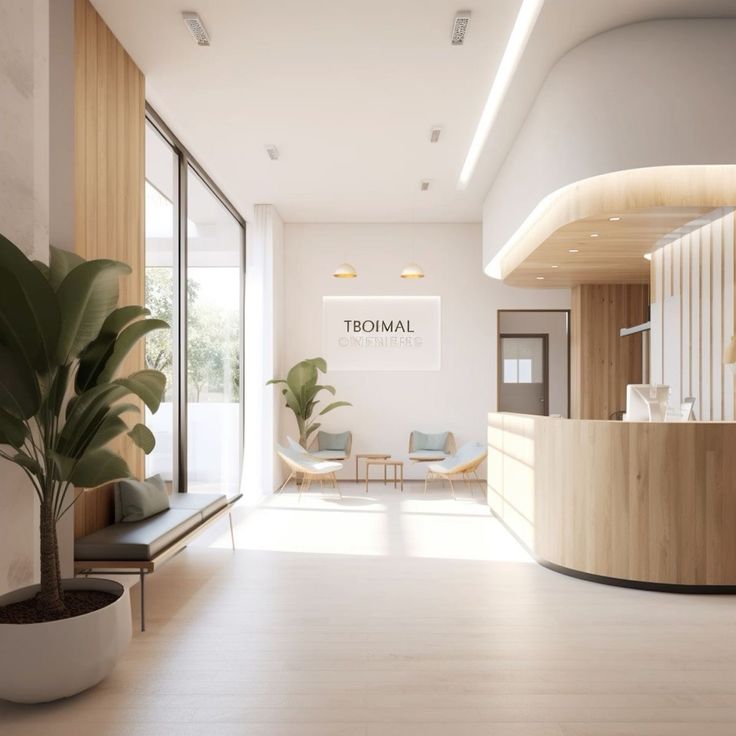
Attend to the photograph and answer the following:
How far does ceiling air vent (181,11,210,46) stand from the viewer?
460 centimetres

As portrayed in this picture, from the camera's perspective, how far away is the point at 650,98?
470 centimetres

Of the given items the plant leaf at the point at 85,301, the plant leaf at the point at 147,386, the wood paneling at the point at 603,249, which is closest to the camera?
the plant leaf at the point at 85,301

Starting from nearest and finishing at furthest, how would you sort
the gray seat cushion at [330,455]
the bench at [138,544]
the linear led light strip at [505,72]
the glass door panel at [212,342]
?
the bench at [138,544] < the linear led light strip at [505,72] < the glass door panel at [212,342] < the gray seat cushion at [330,455]

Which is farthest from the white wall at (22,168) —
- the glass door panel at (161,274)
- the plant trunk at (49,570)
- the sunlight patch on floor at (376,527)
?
the sunlight patch on floor at (376,527)

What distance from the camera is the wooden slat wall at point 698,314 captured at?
5.50m

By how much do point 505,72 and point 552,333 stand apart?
9.21 m

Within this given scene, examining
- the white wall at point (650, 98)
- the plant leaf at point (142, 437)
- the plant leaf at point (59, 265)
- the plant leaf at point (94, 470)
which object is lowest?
the plant leaf at point (94, 470)

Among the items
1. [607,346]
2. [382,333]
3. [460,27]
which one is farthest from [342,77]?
[382,333]

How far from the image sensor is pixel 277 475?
9594 mm

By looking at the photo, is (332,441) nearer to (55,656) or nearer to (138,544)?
(138,544)

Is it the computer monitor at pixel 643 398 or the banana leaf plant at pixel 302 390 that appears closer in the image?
the computer monitor at pixel 643 398

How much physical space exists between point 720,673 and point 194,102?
224 inches

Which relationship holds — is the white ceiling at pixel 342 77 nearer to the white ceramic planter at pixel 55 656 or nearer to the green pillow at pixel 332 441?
the green pillow at pixel 332 441

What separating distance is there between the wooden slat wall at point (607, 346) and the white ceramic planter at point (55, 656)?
280 inches
